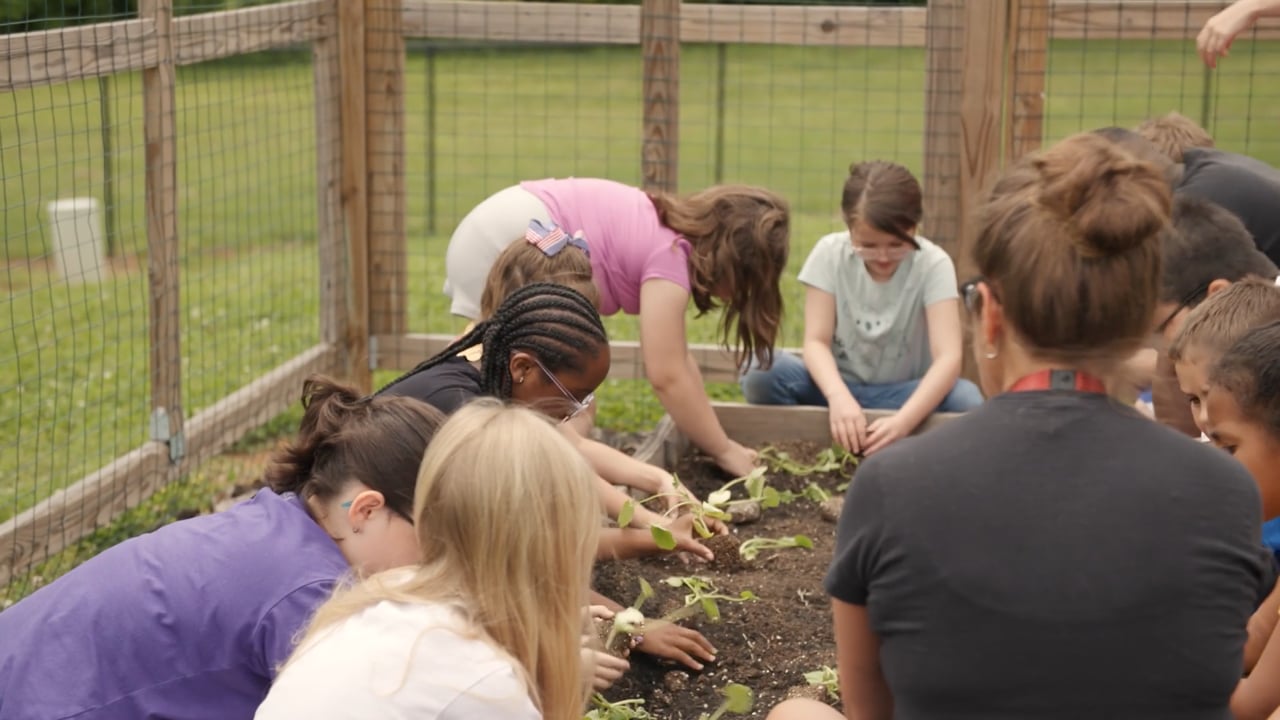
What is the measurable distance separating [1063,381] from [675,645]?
5.25 feet

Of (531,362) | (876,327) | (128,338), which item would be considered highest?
(531,362)

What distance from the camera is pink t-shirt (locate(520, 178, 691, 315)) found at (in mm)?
4113

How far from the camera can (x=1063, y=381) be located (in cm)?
174

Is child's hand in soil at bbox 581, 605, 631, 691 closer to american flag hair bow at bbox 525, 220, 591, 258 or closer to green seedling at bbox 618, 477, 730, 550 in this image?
green seedling at bbox 618, 477, 730, 550

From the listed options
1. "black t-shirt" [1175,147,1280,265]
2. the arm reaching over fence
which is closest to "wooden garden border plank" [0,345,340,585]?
"black t-shirt" [1175,147,1280,265]

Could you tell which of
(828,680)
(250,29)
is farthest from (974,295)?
(250,29)

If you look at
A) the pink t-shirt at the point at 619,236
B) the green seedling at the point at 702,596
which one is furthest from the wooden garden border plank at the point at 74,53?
the green seedling at the point at 702,596

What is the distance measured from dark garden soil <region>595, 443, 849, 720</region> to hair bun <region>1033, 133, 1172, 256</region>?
5.05ft

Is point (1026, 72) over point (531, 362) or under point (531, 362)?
over

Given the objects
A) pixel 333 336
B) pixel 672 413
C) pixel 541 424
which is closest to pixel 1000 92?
pixel 672 413

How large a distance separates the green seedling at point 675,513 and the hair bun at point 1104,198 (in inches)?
57.7

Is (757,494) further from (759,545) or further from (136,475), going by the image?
(136,475)

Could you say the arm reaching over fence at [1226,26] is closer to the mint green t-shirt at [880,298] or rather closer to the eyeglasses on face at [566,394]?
the mint green t-shirt at [880,298]

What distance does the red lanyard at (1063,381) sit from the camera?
68.5 inches
